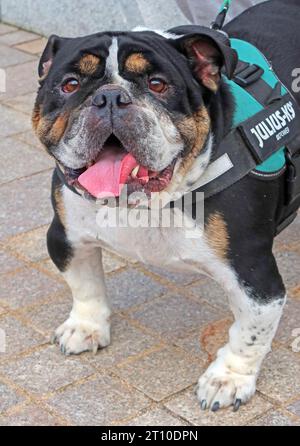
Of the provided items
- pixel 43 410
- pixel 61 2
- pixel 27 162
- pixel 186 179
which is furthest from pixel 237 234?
pixel 61 2

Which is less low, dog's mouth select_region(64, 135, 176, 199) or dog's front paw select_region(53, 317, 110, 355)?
dog's mouth select_region(64, 135, 176, 199)

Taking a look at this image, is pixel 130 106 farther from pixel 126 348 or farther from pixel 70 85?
pixel 126 348

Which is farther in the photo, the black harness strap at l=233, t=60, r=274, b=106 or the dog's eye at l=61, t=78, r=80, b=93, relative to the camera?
the black harness strap at l=233, t=60, r=274, b=106

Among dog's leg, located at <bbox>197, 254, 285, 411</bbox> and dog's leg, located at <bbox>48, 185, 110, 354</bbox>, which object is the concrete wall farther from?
dog's leg, located at <bbox>197, 254, 285, 411</bbox>

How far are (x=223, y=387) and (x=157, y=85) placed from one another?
1.20 meters

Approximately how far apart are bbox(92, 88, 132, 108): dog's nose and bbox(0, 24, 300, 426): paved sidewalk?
120 centimetres

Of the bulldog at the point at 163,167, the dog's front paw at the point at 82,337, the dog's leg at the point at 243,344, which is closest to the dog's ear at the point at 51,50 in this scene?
the bulldog at the point at 163,167

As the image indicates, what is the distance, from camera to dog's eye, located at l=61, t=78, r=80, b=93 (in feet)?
10.7

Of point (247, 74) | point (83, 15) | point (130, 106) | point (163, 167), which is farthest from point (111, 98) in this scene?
point (83, 15)

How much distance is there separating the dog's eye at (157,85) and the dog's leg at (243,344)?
72 centimetres

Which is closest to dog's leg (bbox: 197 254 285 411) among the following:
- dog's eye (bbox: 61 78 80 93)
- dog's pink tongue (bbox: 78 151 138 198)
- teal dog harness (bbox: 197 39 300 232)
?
teal dog harness (bbox: 197 39 300 232)

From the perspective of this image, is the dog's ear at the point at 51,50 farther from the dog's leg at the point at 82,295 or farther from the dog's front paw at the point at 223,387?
the dog's front paw at the point at 223,387

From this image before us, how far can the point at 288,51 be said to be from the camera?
3920 mm

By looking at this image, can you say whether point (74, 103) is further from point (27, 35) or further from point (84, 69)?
point (27, 35)
